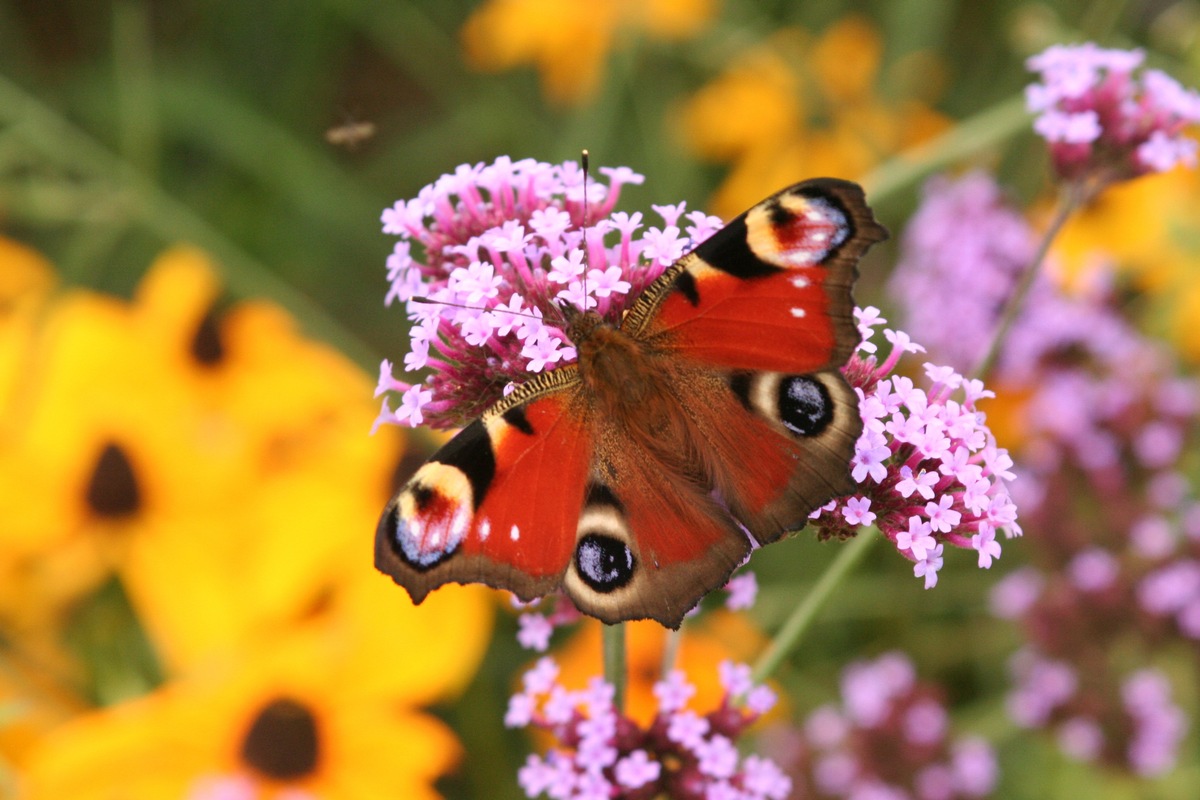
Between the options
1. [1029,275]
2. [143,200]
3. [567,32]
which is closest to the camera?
[1029,275]

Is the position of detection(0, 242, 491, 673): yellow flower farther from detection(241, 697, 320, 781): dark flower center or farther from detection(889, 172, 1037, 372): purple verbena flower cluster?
detection(889, 172, 1037, 372): purple verbena flower cluster

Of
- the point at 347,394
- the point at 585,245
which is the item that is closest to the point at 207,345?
the point at 347,394

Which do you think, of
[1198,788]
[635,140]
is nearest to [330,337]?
[635,140]

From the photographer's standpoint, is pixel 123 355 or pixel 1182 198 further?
pixel 1182 198

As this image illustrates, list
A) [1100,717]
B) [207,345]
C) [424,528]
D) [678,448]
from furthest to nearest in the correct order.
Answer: [207,345] → [1100,717] → [678,448] → [424,528]

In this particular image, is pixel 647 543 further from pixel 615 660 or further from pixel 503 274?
pixel 503 274

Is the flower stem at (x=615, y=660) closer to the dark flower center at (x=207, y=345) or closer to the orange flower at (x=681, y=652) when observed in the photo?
the orange flower at (x=681, y=652)

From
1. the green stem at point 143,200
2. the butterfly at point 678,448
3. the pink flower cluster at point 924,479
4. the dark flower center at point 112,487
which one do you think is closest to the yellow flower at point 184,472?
the dark flower center at point 112,487

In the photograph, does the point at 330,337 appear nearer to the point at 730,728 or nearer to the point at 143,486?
the point at 143,486
